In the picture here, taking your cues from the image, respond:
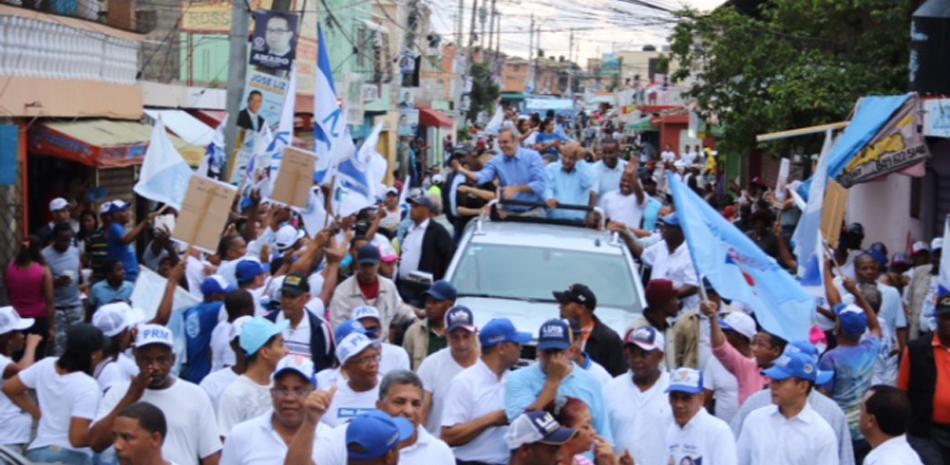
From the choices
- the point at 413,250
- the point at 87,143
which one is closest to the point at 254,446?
the point at 413,250

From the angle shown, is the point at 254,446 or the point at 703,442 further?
the point at 703,442

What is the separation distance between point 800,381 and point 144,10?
24.2m

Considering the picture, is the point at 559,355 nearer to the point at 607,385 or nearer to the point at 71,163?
the point at 607,385

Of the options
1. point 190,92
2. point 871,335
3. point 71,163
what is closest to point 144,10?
point 190,92

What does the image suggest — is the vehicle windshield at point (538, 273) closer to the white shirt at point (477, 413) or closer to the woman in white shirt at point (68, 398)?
the white shirt at point (477, 413)

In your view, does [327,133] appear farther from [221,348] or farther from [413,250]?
[221,348]

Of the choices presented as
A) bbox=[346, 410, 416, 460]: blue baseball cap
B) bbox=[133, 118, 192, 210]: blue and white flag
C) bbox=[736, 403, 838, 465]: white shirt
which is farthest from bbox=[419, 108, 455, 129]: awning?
bbox=[346, 410, 416, 460]: blue baseball cap

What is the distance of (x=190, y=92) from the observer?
26531 millimetres

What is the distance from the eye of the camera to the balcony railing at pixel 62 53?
16500mm

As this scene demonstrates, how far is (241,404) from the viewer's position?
24.2 ft

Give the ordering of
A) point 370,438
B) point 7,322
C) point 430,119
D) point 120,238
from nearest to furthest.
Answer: point 370,438, point 7,322, point 120,238, point 430,119

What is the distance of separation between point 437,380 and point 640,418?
3.80 ft

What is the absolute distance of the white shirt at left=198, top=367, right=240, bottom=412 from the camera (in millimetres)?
7867

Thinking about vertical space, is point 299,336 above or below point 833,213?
below
